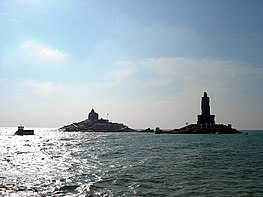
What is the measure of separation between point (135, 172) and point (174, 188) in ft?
34.8

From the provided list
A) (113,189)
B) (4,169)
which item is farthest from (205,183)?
(4,169)

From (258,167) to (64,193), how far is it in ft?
95.0

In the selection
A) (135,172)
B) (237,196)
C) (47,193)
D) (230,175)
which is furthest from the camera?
(135,172)

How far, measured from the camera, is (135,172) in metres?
41.0

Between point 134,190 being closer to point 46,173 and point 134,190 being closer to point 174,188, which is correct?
point 174,188

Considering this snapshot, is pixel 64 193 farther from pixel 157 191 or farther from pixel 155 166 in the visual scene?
pixel 155 166

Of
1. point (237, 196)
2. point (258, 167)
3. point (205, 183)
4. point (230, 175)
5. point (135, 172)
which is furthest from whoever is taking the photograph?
point (258, 167)

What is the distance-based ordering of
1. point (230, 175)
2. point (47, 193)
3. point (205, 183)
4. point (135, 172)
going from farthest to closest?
point (135, 172), point (230, 175), point (205, 183), point (47, 193)

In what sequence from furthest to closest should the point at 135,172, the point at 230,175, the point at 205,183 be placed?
the point at 135,172 → the point at 230,175 → the point at 205,183

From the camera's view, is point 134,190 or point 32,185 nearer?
point 134,190

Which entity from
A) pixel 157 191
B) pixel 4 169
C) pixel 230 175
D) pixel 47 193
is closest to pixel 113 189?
pixel 157 191

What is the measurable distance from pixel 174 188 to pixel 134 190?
13.3 ft

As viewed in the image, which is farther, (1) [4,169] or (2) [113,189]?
(1) [4,169]

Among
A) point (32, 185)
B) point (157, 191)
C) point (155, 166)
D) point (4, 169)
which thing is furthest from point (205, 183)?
point (4, 169)
